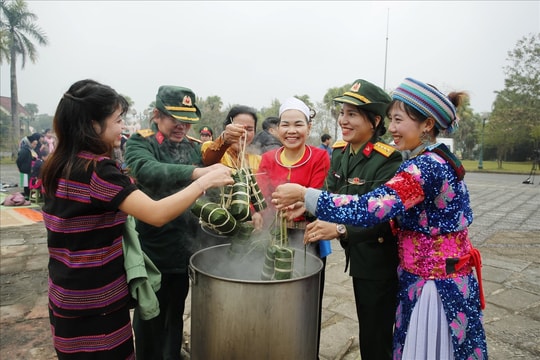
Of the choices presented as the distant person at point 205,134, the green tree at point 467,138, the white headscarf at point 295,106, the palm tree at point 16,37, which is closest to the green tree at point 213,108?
the palm tree at point 16,37

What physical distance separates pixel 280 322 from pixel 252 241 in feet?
1.98

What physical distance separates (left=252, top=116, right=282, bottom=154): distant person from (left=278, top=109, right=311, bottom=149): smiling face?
140 centimetres

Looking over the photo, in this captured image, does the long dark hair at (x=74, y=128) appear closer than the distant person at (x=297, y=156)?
Yes

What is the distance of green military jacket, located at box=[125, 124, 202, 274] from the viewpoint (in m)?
2.20

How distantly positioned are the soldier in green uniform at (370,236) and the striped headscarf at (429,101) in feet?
1.22

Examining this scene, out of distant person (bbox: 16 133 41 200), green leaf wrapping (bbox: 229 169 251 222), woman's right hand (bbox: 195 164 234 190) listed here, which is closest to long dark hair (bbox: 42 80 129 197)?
woman's right hand (bbox: 195 164 234 190)

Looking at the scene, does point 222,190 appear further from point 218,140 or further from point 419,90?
point 419,90

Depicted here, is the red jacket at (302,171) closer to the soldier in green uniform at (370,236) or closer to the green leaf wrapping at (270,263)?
the soldier in green uniform at (370,236)

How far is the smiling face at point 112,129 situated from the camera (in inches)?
64.2

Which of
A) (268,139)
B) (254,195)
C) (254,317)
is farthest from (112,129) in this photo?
(268,139)

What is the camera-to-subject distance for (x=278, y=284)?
161 cm

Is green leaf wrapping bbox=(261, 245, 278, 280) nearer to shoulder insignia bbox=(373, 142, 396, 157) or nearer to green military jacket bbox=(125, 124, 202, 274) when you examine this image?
green military jacket bbox=(125, 124, 202, 274)

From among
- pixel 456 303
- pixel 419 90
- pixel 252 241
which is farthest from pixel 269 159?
pixel 456 303

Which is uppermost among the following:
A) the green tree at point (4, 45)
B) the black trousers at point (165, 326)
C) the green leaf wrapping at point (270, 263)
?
the green tree at point (4, 45)
